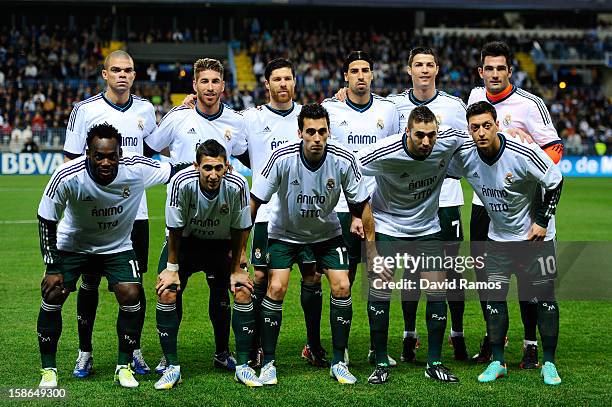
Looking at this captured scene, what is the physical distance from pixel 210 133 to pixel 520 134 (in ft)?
8.48

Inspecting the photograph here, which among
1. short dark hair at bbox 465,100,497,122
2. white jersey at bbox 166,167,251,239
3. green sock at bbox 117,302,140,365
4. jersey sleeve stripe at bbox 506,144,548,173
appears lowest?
green sock at bbox 117,302,140,365

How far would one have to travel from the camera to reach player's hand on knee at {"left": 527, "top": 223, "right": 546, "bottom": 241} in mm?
7191

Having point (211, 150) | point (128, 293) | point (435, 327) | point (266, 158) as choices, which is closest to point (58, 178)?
point (128, 293)

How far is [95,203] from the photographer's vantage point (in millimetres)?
6957

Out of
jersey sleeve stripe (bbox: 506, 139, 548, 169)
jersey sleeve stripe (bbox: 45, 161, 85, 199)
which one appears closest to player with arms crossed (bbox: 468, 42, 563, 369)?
jersey sleeve stripe (bbox: 506, 139, 548, 169)

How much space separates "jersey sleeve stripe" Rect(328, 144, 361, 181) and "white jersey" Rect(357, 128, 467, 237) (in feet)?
0.55

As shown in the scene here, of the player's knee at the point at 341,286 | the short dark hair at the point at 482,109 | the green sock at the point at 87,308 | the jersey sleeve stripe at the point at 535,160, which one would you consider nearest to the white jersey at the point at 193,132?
the green sock at the point at 87,308

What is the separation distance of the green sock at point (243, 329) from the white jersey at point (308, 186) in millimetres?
637

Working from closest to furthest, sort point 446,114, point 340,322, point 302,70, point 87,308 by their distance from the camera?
1. point 340,322
2. point 87,308
3. point 446,114
4. point 302,70

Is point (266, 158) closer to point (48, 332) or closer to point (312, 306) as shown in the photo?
point (312, 306)

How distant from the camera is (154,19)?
45.6 metres

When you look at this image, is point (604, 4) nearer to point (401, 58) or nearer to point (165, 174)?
point (401, 58)

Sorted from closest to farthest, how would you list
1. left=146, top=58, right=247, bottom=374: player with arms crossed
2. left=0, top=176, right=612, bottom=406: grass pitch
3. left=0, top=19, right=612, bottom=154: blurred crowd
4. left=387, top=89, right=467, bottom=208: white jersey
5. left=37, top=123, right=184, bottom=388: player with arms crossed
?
left=0, top=176, right=612, bottom=406: grass pitch
left=37, top=123, right=184, bottom=388: player with arms crossed
left=146, top=58, right=247, bottom=374: player with arms crossed
left=387, top=89, right=467, bottom=208: white jersey
left=0, top=19, right=612, bottom=154: blurred crowd

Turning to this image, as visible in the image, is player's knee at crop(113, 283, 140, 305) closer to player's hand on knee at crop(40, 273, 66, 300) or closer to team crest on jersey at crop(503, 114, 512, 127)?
player's hand on knee at crop(40, 273, 66, 300)
